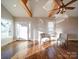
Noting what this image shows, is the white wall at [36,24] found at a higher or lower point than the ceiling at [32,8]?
lower

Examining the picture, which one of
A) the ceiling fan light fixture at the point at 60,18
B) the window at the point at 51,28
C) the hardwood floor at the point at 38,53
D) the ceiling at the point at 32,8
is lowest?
the hardwood floor at the point at 38,53

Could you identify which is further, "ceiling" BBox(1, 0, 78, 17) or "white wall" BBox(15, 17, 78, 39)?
"white wall" BBox(15, 17, 78, 39)

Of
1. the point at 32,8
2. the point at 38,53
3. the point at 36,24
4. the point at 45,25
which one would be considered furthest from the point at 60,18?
the point at 38,53

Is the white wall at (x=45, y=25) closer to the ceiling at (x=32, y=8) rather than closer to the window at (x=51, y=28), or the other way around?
the window at (x=51, y=28)

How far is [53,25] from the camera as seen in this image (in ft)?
30.3

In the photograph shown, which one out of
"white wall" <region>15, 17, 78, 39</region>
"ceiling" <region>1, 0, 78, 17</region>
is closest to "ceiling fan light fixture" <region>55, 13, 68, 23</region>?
"white wall" <region>15, 17, 78, 39</region>

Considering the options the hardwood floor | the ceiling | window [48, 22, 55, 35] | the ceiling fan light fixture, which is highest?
the ceiling

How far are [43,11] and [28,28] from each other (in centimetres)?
187

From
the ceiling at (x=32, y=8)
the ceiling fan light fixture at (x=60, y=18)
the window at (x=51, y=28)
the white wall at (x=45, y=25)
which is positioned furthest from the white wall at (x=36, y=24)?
the ceiling fan light fixture at (x=60, y=18)

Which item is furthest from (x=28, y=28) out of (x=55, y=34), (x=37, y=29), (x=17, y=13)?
(x=55, y=34)

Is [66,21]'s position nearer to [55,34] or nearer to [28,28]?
[55,34]

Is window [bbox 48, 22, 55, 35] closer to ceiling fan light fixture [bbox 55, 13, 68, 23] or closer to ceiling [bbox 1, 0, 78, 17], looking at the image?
ceiling fan light fixture [bbox 55, 13, 68, 23]

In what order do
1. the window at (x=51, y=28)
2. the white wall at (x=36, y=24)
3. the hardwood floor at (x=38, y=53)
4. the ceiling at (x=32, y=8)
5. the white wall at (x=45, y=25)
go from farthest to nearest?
the white wall at (x=36, y=24), the window at (x=51, y=28), the white wall at (x=45, y=25), the ceiling at (x=32, y=8), the hardwood floor at (x=38, y=53)

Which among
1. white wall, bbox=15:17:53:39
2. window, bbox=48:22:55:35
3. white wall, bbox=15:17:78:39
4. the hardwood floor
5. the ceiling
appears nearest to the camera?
the hardwood floor
